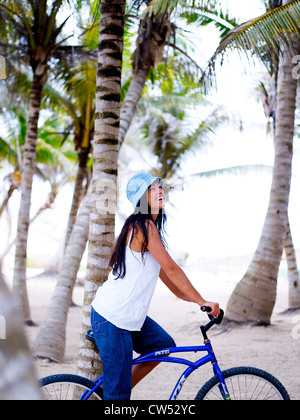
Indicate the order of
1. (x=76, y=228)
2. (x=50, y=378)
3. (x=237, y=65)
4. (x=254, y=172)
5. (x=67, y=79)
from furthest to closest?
(x=254, y=172) < (x=67, y=79) < (x=76, y=228) < (x=237, y=65) < (x=50, y=378)

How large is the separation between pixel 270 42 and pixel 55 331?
19.2 feet

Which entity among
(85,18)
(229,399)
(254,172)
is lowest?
(229,399)

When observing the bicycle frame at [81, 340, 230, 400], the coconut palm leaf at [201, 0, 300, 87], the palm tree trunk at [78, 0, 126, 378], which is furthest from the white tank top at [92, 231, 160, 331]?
the coconut palm leaf at [201, 0, 300, 87]

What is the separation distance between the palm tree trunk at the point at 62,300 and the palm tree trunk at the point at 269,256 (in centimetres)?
310

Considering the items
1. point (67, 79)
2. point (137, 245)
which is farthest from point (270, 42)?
point (67, 79)

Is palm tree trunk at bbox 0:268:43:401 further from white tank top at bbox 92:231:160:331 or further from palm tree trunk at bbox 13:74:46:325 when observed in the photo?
palm tree trunk at bbox 13:74:46:325

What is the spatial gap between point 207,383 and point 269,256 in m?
5.88

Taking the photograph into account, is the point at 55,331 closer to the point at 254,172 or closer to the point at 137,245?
the point at 137,245

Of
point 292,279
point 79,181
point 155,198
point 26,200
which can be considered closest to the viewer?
point 155,198

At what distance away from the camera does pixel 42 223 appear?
61438 millimetres

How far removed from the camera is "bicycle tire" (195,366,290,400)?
2814 mm

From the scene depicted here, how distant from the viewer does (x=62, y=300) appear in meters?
8.12

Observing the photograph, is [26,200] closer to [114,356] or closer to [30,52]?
[30,52]

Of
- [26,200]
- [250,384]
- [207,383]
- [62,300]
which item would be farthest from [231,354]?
[26,200]
